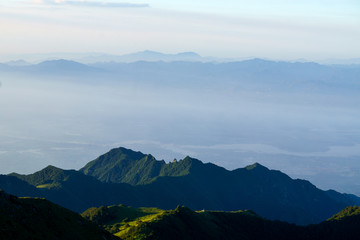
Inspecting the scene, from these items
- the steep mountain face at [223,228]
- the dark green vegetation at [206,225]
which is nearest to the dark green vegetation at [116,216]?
the dark green vegetation at [206,225]

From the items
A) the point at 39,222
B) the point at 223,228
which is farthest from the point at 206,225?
the point at 39,222

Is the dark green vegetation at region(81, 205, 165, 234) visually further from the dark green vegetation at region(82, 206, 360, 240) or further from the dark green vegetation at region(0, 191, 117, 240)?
the dark green vegetation at region(0, 191, 117, 240)

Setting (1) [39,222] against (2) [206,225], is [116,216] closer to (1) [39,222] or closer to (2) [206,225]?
(2) [206,225]

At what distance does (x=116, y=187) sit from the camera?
635 feet

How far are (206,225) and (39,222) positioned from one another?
218 ft

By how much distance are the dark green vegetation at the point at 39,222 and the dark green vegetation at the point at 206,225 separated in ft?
103

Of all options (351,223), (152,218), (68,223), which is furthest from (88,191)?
(68,223)

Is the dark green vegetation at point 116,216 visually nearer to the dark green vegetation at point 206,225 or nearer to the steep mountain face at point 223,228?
the dark green vegetation at point 206,225

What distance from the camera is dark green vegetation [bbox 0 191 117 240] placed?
57.5 meters

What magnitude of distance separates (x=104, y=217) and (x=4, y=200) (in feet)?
210

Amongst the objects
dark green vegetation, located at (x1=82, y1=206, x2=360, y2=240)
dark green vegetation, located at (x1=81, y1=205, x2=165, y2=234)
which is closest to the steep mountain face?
dark green vegetation, located at (x1=82, y1=206, x2=360, y2=240)

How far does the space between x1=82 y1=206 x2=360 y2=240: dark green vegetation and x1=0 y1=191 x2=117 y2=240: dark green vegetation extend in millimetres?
31331

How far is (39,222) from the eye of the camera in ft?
215

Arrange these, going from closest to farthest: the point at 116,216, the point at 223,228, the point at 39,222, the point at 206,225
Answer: the point at 39,222, the point at 206,225, the point at 116,216, the point at 223,228
